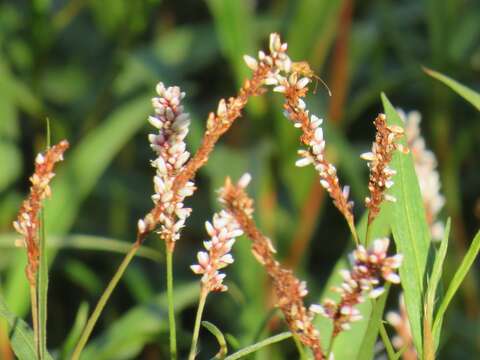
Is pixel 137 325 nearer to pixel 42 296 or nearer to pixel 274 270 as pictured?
pixel 42 296

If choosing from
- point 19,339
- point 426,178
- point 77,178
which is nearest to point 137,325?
point 77,178

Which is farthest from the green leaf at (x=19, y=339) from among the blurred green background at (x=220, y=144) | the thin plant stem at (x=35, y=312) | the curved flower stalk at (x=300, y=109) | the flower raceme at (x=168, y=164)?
the blurred green background at (x=220, y=144)

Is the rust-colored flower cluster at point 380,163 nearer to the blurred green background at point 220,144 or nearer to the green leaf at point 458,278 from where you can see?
the green leaf at point 458,278

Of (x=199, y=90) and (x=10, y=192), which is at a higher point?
(x=199, y=90)

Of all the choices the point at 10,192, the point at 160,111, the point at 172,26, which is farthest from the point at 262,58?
the point at 172,26

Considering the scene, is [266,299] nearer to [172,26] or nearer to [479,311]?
[479,311]

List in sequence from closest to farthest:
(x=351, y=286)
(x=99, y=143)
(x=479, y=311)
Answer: (x=351, y=286), (x=99, y=143), (x=479, y=311)
